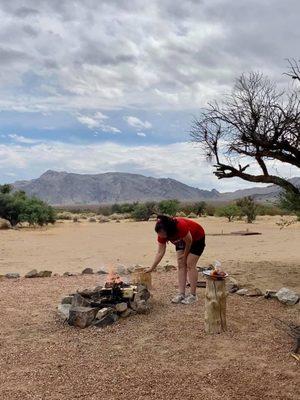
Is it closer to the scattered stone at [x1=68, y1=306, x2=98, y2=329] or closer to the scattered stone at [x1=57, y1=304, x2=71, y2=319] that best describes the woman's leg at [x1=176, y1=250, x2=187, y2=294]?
the scattered stone at [x1=68, y1=306, x2=98, y2=329]

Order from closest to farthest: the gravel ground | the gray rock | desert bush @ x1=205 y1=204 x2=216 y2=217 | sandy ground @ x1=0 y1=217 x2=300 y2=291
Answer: the gravel ground → the gray rock → sandy ground @ x1=0 y1=217 x2=300 y2=291 → desert bush @ x1=205 y1=204 x2=216 y2=217

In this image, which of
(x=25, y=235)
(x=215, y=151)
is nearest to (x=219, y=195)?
(x=25, y=235)

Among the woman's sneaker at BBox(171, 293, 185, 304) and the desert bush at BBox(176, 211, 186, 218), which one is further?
the desert bush at BBox(176, 211, 186, 218)

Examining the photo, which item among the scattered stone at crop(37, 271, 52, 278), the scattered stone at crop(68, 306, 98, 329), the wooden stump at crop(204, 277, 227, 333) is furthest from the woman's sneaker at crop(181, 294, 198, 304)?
the scattered stone at crop(37, 271, 52, 278)

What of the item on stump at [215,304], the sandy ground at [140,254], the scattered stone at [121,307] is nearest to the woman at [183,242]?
the scattered stone at [121,307]

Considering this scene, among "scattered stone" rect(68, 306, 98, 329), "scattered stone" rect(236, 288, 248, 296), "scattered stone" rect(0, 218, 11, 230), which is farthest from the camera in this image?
"scattered stone" rect(0, 218, 11, 230)

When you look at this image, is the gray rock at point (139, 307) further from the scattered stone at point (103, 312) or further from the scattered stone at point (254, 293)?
the scattered stone at point (254, 293)

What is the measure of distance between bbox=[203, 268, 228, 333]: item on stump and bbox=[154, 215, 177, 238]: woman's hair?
1.20 m

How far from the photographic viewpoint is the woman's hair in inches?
331

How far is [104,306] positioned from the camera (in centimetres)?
804

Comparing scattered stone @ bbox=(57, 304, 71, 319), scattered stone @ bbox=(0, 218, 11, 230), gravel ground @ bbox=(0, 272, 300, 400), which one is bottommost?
gravel ground @ bbox=(0, 272, 300, 400)

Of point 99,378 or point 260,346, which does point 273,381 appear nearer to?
point 260,346

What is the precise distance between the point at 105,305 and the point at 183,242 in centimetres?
157

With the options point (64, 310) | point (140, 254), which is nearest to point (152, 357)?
point (64, 310)
